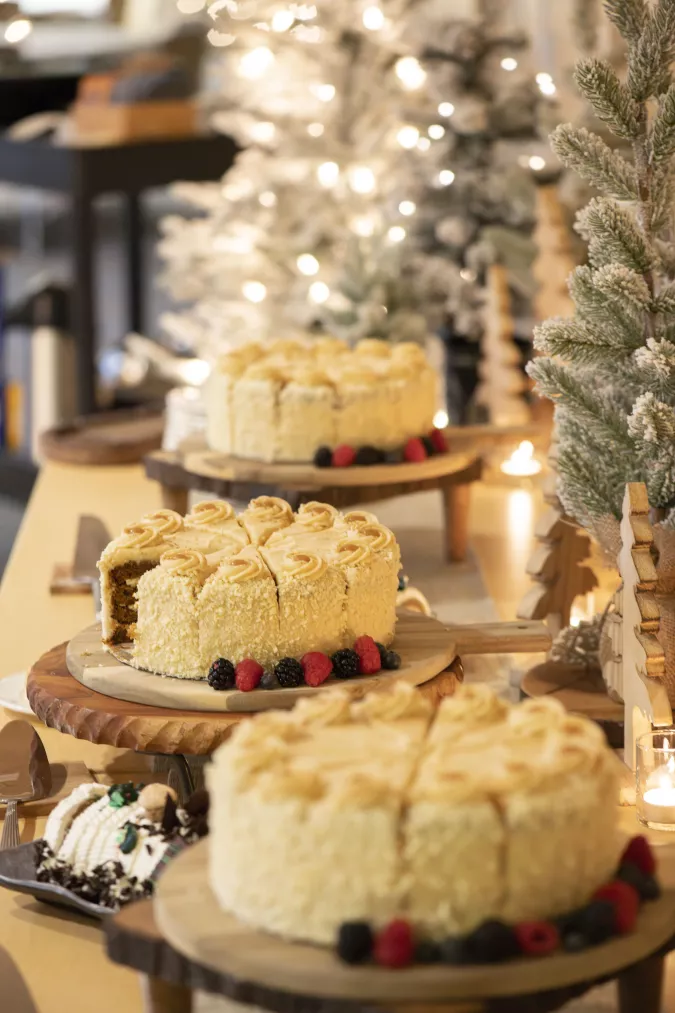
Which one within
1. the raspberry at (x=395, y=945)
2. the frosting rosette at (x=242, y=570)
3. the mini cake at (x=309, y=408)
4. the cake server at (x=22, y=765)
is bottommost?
the cake server at (x=22, y=765)

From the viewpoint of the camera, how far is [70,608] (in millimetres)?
3521

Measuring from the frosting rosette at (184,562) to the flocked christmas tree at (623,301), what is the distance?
23.5 inches

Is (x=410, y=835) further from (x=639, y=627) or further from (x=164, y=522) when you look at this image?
(x=164, y=522)

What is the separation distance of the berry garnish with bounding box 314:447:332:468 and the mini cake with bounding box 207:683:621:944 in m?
1.91

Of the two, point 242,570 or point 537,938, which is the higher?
point 242,570

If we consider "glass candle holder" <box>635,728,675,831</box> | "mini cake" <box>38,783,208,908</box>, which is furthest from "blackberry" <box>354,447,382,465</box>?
"mini cake" <box>38,783,208,908</box>

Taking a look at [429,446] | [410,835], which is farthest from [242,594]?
[429,446]

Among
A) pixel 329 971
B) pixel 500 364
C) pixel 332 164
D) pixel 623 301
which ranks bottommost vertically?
pixel 329 971

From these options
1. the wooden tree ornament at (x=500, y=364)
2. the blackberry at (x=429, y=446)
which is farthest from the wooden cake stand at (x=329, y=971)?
the wooden tree ornament at (x=500, y=364)

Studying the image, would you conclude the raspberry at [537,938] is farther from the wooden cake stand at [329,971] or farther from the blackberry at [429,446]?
the blackberry at [429,446]

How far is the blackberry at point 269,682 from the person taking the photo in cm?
230

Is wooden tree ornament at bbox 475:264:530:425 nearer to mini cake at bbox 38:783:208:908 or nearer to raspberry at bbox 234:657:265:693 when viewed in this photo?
raspberry at bbox 234:657:265:693

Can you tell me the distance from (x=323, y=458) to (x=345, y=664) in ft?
4.05

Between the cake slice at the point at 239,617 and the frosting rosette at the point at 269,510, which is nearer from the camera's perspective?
the cake slice at the point at 239,617
